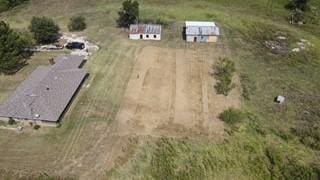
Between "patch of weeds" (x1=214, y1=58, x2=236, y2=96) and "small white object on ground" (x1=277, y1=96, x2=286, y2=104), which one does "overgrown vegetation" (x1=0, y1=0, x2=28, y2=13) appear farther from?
"small white object on ground" (x1=277, y1=96, x2=286, y2=104)

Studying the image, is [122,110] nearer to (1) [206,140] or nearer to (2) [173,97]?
(2) [173,97]

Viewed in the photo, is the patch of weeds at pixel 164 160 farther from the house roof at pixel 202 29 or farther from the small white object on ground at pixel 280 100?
the house roof at pixel 202 29

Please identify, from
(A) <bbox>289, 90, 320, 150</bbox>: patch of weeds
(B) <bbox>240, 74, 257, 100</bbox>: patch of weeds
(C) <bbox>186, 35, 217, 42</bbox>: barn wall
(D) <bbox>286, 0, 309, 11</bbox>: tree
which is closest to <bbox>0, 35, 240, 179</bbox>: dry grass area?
(B) <bbox>240, 74, 257, 100</bbox>: patch of weeds

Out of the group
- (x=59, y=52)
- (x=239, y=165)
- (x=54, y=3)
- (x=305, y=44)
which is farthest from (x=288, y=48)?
(x=54, y=3)

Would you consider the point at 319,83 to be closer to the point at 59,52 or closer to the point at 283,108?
the point at 283,108

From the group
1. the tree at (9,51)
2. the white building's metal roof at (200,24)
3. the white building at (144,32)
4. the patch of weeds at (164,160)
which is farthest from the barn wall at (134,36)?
the patch of weeds at (164,160)

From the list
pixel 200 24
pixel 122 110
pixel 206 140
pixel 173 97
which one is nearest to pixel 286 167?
pixel 206 140

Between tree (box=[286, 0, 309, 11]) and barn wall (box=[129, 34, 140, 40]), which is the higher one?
tree (box=[286, 0, 309, 11])
